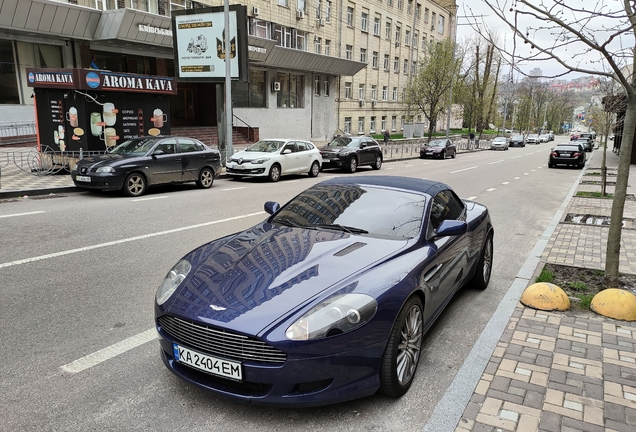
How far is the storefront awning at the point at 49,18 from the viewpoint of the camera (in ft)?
62.2

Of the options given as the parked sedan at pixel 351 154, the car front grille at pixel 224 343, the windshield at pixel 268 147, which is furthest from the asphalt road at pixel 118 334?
the parked sedan at pixel 351 154

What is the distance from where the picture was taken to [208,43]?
1933 centimetres

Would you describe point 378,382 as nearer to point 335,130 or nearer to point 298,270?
point 298,270

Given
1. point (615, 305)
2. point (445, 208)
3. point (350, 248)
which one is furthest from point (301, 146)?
point (350, 248)

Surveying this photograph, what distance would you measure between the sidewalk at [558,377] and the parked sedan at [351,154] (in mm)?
16915

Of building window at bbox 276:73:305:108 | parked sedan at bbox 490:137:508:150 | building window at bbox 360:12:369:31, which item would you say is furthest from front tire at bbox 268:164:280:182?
parked sedan at bbox 490:137:508:150

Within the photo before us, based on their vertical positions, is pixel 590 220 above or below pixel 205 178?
below

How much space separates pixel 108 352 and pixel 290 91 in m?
34.3

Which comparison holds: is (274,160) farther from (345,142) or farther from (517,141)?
(517,141)

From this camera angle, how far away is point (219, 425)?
2979mm

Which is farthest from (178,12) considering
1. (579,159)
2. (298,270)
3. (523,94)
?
(523,94)

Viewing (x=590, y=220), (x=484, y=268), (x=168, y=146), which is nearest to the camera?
(x=484, y=268)

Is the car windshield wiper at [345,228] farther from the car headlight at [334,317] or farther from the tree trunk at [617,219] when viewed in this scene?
the tree trunk at [617,219]

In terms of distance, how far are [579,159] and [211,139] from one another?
824 inches
